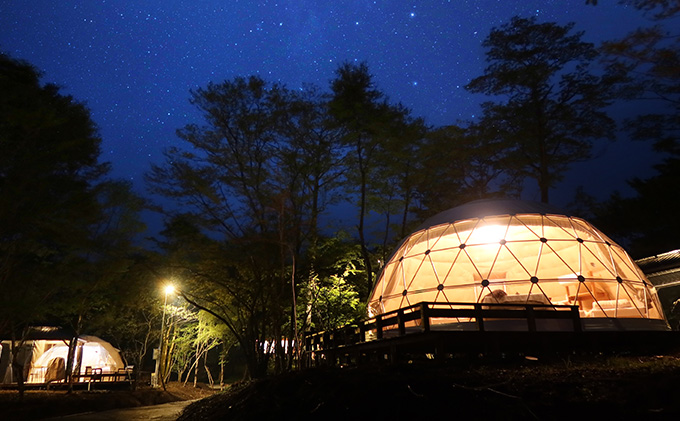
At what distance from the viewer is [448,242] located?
14.2m

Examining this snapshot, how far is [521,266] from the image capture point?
12844mm

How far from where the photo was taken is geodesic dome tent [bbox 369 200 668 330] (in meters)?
11.8

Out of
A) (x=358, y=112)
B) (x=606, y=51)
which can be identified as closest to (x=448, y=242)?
(x=606, y=51)

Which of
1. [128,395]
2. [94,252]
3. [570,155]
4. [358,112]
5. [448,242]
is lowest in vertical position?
[128,395]

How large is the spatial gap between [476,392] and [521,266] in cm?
828

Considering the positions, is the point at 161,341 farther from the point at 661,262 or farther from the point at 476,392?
the point at 661,262

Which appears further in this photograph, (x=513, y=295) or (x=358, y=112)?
(x=358, y=112)

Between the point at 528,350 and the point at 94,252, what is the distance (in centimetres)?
1692

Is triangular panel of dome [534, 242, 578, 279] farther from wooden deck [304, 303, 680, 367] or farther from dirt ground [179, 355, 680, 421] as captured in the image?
dirt ground [179, 355, 680, 421]

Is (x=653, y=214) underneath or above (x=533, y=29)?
underneath

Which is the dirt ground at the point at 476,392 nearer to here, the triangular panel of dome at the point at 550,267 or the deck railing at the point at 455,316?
the deck railing at the point at 455,316

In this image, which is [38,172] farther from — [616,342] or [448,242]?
[616,342]

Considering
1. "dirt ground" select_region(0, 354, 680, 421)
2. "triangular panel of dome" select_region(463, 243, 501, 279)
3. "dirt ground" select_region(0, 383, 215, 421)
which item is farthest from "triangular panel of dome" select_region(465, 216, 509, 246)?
"dirt ground" select_region(0, 383, 215, 421)

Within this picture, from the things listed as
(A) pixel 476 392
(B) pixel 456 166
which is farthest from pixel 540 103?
(A) pixel 476 392
